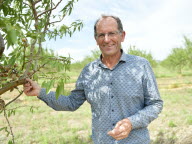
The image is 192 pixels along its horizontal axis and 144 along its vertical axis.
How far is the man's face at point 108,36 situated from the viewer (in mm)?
2278

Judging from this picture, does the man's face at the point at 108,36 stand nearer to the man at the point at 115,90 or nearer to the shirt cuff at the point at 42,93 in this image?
the man at the point at 115,90

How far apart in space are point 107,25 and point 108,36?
114 millimetres

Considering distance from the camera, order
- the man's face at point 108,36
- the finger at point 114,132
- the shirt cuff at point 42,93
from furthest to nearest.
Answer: the man's face at point 108,36 < the shirt cuff at point 42,93 < the finger at point 114,132

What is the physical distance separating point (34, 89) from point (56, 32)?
0.62 metres

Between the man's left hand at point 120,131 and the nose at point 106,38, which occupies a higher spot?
the nose at point 106,38

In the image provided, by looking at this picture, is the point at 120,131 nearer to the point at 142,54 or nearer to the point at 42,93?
the point at 42,93

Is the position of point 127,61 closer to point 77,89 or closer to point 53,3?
point 77,89

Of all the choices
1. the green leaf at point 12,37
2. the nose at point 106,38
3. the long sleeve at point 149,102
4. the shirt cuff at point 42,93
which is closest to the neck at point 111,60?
the nose at point 106,38

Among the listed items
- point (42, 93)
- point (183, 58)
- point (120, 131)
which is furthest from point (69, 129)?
point (183, 58)

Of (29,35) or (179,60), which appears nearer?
(29,35)

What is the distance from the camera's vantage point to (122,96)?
219cm

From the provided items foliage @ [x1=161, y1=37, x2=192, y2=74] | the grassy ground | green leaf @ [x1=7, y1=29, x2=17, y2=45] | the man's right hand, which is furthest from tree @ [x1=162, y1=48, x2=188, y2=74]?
green leaf @ [x1=7, y1=29, x2=17, y2=45]

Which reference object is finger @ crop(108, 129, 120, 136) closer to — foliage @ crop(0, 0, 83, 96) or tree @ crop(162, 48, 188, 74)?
foliage @ crop(0, 0, 83, 96)

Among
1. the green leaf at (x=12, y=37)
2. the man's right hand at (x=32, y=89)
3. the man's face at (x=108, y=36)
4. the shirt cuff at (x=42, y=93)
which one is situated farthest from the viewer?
the man's face at (x=108, y=36)
